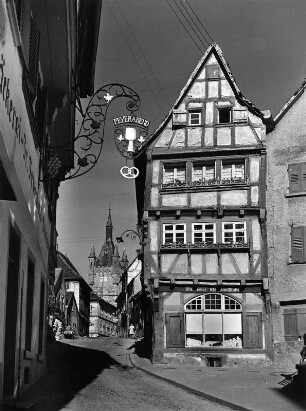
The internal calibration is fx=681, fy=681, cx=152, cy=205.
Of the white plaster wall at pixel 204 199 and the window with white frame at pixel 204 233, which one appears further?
the white plaster wall at pixel 204 199

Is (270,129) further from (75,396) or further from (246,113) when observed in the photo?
(75,396)

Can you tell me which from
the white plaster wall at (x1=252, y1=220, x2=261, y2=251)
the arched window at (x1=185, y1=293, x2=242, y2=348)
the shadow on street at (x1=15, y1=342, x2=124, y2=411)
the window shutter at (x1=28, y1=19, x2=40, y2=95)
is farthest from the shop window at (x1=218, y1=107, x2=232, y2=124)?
the window shutter at (x1=28, y1=19, x2=40, y2=95)

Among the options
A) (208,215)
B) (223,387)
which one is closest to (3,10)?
(223,387)

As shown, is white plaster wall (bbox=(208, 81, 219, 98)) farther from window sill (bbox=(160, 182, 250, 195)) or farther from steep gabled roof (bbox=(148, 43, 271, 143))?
window sill (bbox=(160, 182, 250, 195))

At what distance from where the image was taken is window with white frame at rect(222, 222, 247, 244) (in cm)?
2383

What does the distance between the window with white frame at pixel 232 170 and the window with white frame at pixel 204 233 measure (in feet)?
6.16

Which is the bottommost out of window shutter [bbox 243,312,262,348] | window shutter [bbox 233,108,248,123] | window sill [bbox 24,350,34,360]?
window sill [bbox 24,350,34,360]

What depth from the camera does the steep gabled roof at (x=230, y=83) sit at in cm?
2509

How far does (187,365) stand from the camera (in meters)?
23.1

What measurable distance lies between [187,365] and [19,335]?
1344cm

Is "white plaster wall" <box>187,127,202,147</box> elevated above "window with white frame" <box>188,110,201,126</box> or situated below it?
below

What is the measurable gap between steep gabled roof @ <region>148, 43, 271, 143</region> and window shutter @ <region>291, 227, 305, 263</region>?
419 centimetres

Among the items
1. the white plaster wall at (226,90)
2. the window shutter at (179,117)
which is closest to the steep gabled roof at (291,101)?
the white plaster wall at (226,90)

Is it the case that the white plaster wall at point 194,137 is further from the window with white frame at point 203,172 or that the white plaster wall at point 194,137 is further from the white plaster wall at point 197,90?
the white plaster wall at point 197,90
